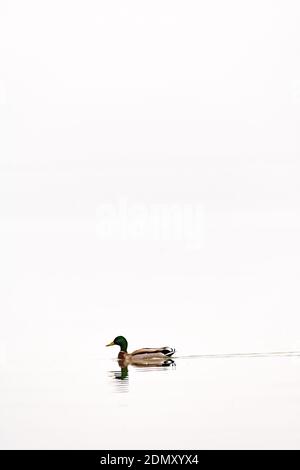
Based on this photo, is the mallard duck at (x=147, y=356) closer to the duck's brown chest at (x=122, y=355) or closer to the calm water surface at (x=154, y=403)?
the duck's brown chest at (x=122, y=355)

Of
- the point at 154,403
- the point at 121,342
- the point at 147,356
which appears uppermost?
the point at 121,342

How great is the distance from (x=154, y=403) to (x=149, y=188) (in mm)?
22033

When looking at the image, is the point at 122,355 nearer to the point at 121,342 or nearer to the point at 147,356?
the point at 147,356

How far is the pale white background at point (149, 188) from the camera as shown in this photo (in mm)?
18953

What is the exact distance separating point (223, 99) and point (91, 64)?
7.40 metres

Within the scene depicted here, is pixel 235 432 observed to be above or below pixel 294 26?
below

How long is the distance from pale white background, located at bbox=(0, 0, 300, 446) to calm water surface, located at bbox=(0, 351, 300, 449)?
83cm

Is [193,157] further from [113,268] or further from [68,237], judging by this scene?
[113,268]

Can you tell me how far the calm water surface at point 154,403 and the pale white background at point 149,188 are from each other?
0.83m

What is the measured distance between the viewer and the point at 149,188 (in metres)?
35.2

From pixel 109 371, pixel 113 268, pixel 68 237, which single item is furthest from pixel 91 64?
pixel 109 371

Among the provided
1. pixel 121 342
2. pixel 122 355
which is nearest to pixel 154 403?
pixel 122 355

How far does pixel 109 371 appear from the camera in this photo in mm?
15844

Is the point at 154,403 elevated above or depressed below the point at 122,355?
below
